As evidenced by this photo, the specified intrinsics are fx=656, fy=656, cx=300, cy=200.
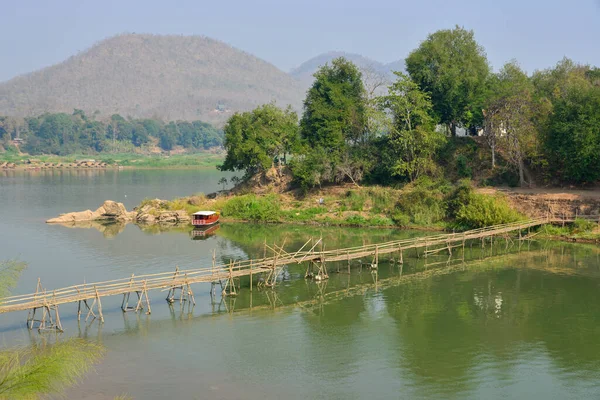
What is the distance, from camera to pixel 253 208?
193 ft

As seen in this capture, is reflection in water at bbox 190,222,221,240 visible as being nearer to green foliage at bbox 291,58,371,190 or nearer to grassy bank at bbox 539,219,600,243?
green foliage at bbox 291,58,371,190

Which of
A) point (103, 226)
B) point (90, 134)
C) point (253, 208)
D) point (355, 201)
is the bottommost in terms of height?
point (103, 226)

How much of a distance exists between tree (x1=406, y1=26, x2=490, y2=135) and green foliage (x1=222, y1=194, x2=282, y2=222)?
58.6 ft

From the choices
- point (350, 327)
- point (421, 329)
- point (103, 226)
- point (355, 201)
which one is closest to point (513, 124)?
point (355, 201)

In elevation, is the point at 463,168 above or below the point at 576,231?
above

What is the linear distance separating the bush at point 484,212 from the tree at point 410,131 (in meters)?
8.09

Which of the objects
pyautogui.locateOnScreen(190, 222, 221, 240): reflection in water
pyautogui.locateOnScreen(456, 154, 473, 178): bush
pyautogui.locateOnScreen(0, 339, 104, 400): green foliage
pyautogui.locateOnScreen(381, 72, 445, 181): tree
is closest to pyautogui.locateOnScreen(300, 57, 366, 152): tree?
pyautogui.locateOnScreen(381, 72, 445, 181): tree

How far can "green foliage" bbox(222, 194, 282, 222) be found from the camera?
58.2 m

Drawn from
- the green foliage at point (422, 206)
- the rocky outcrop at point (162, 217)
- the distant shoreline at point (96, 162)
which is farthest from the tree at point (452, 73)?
the distant shoreline at point (96, 162)

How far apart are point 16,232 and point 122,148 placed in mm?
128385

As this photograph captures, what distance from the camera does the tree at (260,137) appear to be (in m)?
64.1

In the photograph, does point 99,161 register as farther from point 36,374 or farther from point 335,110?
point 36,374

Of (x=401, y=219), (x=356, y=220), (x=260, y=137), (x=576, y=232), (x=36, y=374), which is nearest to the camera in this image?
(x=36, y=374)

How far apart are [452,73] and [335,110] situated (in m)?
11.4
